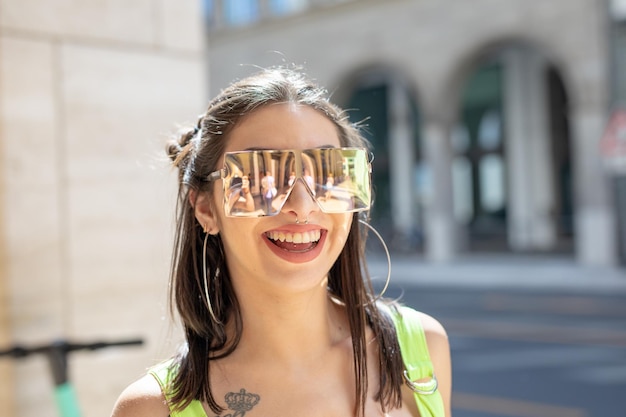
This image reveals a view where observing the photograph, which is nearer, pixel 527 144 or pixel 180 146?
pixel 180 146

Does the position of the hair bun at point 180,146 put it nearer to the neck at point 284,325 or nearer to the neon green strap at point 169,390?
the neck at point 284,325

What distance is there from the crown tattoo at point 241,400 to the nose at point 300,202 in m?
0.39

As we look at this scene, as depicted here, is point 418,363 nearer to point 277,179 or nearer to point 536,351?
point 277,179

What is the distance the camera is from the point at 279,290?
1.68 m

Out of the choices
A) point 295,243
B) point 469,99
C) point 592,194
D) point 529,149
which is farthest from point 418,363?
point 469,99

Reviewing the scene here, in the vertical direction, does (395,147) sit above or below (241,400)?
above

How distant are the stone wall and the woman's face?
1.89 meters

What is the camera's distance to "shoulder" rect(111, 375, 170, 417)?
157cm

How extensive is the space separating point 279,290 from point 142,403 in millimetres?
365

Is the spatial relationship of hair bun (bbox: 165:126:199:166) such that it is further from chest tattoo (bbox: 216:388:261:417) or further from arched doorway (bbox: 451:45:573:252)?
arched doorway (bbox: 451:45:573:252)

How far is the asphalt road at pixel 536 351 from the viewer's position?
24.0ft

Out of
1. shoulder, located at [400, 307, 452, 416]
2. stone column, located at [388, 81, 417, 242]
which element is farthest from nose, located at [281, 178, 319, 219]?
stone column, located at [388, 81, 417, 242]

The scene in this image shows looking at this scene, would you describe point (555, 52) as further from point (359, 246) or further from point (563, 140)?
point (359, 246)

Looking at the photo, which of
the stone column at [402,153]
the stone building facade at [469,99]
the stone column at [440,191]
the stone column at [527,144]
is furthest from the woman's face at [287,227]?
the stone column at [402,153]
